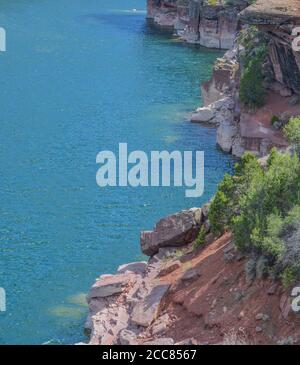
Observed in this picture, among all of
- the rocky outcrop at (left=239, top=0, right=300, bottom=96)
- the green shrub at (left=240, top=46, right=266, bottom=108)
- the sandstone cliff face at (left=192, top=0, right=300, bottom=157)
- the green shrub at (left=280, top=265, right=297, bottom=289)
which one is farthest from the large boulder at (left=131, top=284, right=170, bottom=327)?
the green shrub at (left=240, top=46, right=266, bottom=108)

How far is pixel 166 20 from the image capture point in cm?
10544

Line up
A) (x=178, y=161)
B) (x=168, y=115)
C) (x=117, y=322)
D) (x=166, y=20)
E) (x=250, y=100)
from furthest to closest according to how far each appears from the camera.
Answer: (x=166, y=20) → (x=168, y=115) → (x=250, y=100) → (x=178, y=161) → (x=117, y=322)

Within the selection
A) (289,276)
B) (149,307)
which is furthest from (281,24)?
(289,276)

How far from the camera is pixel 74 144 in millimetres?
52281

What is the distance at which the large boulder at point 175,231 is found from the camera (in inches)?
1250

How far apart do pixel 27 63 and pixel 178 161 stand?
1154 inches

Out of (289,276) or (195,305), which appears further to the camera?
(195,305)

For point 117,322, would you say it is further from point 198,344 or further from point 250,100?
point 250,100

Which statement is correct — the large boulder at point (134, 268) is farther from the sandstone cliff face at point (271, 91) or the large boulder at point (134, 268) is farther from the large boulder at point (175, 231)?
the sandstone cliff face at point (271, 91)

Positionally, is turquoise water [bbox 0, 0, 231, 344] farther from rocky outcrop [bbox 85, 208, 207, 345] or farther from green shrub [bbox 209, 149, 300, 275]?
green shrub [bbox 209, 149, 300, 275]

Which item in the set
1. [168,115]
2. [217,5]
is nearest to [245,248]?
[168,115]

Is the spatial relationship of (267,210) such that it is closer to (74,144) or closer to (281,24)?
(281,24)

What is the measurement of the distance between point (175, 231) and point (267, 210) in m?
5.74

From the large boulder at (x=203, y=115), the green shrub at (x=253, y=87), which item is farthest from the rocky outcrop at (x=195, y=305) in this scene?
the large boulder at (x=203, y=115)
